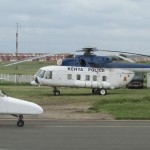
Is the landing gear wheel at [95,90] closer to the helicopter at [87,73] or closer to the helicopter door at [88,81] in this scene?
the helicopter at [87,73]

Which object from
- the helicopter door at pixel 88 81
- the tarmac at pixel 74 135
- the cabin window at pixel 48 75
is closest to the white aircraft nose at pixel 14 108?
the tarmac at pixel 74 135

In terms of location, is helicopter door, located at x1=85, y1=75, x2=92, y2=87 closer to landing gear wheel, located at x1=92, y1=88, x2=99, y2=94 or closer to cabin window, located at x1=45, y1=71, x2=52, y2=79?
landing gear wheel, located at x1=92, y1=88, x2=99, y2=94

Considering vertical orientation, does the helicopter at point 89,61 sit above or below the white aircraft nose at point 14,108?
above

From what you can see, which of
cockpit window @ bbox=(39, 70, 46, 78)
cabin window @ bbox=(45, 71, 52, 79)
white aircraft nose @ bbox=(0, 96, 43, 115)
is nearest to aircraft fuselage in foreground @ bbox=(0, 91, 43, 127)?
white aircraft nose @ bbox=(0, 96, 43, 115)

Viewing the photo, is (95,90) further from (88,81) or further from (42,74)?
(42,74)

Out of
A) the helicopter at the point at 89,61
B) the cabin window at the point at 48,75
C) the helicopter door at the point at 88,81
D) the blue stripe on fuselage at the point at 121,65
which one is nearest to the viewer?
the cabin window at the point at 48,75

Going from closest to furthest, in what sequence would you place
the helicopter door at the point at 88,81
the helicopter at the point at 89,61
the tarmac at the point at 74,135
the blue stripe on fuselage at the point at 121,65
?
the tarmac at the point at 74,135 < the helicopter at the point at 89,61 < the helicopter door at the point at 88,81 < the blue stripe on fuselage at the point at 121,65

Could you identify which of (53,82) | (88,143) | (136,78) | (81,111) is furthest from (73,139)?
(136,78)

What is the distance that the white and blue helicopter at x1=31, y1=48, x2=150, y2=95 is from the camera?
38281mm

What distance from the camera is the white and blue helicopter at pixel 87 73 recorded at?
A: 38.3m

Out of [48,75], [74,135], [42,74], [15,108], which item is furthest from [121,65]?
[74,135]

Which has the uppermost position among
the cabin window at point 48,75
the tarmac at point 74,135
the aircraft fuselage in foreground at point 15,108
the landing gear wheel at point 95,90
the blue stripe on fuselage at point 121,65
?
the blue stripe on fuselage at point 121,65

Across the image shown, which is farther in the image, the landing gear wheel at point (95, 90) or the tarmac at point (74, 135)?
the landing gear wheel at point (95, 90)

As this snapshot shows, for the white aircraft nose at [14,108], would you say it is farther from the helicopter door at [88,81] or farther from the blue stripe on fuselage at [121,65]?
the blue stripe on fuselage at [121,65]
